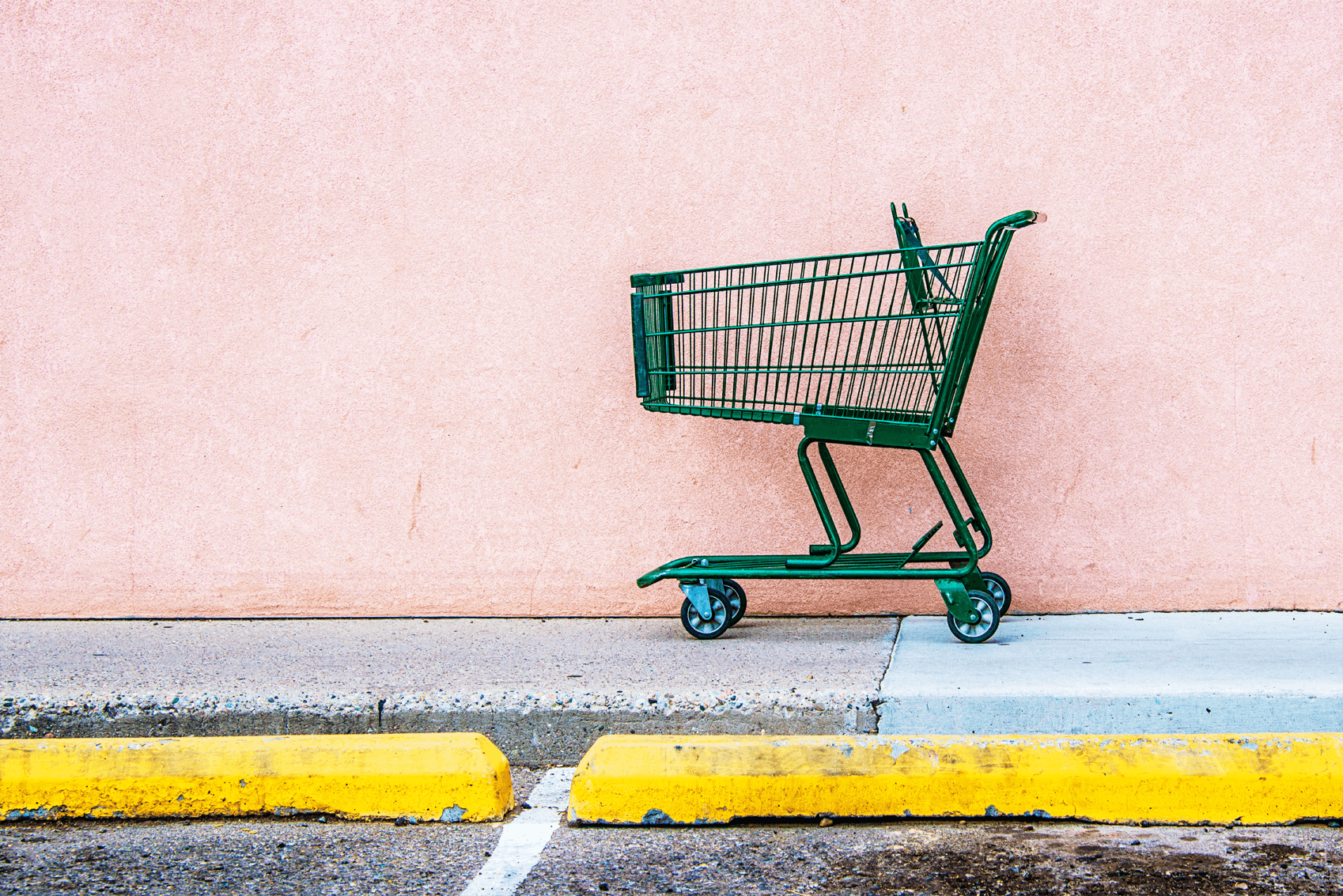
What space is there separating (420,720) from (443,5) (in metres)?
2.95

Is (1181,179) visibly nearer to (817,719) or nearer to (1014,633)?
(1014,633)

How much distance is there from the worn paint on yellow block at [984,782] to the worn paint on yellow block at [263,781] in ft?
0.90

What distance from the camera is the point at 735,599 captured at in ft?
13.2

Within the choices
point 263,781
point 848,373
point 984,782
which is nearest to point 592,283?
point 848,373

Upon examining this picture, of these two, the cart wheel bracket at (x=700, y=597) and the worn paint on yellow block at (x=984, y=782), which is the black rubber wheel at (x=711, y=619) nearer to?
the cart wheel bracket at (x=700, y=597)

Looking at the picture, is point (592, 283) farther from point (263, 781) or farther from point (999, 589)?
point (263, 781)

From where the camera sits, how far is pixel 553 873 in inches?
90.7

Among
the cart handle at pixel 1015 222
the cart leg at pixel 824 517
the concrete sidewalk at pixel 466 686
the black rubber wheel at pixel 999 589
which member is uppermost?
the cart handle at pixel 1015 222

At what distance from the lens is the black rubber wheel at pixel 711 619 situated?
3.96 m

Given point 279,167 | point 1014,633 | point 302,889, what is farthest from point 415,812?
point 279,167

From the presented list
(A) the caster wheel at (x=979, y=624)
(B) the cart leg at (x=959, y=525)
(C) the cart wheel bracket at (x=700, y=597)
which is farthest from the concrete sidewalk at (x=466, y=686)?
(B) the cart leg at (x=959, y=525)

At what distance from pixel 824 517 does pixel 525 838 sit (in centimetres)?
172

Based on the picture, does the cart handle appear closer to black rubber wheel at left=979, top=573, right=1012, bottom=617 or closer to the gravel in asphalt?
black rubber wheel at left=979, top=573, right=1012, bottom=617

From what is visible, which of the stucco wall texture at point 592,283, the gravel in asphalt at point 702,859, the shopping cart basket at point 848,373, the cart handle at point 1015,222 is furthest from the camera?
the stucco wall texture at point 592,283
